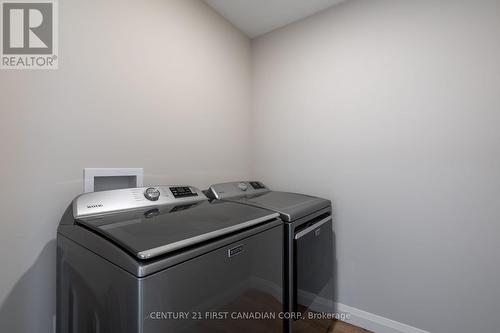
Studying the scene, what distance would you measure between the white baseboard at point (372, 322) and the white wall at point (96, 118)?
4.41 feet

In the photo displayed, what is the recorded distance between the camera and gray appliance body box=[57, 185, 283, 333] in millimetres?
564

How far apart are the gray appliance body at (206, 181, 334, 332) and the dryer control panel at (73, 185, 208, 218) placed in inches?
9.9

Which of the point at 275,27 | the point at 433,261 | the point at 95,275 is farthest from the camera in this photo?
the point at 275,27

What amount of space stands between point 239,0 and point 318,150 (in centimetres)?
124

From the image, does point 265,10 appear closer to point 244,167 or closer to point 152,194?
point 244,167

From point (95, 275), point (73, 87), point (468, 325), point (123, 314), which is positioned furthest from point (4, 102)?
point (468, 325)

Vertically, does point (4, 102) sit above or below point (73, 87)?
below

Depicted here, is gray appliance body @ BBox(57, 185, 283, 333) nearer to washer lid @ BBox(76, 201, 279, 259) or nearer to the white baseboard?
washer lid @ BBox(76, 201, 279, 259)

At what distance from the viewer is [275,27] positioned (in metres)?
1.89

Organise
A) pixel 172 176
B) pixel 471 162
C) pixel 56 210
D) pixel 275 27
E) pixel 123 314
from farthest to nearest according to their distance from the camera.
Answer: pixel 275 27
pixel 172 176
pixel 471 162
pixel 56 210
pixel 123 314

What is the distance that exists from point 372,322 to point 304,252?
815 mm

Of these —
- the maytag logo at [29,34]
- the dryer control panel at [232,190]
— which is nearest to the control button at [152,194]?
the dryer control panel at [232,190]

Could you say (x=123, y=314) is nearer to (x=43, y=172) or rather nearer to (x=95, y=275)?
(x=95, y=275)

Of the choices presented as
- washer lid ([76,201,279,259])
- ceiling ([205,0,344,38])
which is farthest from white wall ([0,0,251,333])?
washer lid ([76,201,279,259])
